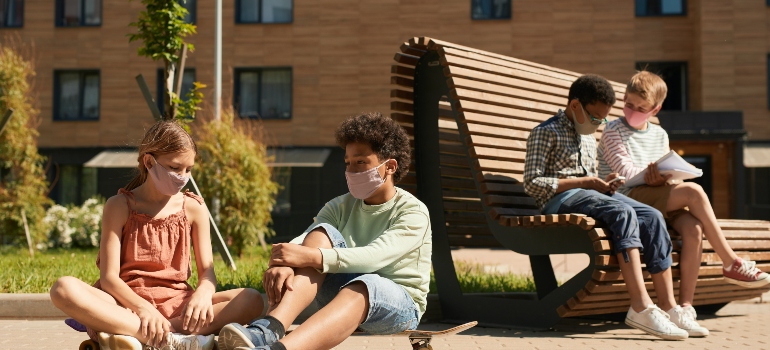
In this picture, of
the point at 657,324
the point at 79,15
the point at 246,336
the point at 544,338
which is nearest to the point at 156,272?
the point at 246,336

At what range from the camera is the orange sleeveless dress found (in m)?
4.37

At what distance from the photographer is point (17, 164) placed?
731 inches

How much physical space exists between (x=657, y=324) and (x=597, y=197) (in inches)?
36.4

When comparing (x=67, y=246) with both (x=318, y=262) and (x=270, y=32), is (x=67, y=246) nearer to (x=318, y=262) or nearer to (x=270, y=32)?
(x=270, y=32)

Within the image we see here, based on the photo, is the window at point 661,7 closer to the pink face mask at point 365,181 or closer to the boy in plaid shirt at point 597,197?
the boy in plaid shirt at point 597,197

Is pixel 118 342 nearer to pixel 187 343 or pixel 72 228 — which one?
pixel 187 343

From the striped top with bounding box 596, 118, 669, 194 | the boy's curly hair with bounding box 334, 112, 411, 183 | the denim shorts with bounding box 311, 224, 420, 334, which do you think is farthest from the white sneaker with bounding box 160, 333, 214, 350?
the striped top with bounding box 596, 118, 669, 194

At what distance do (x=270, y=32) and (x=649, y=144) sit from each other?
21.5 metres

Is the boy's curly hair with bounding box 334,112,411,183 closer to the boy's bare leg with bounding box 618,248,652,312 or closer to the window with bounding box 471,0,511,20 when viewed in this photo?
the boy's bare leg with bounding box 618,248,652,312

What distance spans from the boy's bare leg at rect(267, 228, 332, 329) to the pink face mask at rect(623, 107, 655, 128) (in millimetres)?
3722

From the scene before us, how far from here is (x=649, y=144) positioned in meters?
7.38

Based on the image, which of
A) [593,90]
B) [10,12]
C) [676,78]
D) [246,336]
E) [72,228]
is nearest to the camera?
[246,336]

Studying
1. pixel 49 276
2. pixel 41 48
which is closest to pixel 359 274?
pixel 49 276

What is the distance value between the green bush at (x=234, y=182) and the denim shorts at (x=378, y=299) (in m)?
11.4
